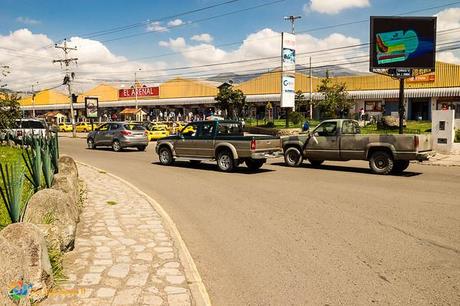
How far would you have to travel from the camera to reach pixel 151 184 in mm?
12766

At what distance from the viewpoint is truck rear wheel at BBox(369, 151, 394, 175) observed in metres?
14.5

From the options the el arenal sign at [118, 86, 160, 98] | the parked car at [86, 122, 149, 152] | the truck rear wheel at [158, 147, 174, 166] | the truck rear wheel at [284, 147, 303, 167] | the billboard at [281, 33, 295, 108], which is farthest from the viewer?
the el arenal sign at [118, 86, 160, 98]

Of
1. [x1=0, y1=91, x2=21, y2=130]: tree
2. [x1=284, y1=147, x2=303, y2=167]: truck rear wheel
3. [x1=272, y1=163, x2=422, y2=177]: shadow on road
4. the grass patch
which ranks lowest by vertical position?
[x1=272, y1=163, x2=422, y2=177]: shadow on road

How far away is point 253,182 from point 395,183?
13.6 feet

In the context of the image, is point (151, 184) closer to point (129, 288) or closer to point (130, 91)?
point (129, 288)

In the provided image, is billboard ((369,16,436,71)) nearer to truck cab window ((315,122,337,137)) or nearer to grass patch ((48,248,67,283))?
truck cab window ((315,122,337,137))

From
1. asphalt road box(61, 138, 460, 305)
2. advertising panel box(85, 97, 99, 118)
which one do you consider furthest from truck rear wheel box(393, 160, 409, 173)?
advertising panel box(85, 97, 99, 118)

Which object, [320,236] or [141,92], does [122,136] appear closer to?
[320,236]

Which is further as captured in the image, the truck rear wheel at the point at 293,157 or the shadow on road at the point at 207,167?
the truck rear wheel at the point at 293,157

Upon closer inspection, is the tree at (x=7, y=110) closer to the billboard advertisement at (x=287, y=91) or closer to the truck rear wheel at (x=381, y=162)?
the truck rear wheel at (x=381, y=162)

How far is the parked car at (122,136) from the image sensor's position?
2478cm

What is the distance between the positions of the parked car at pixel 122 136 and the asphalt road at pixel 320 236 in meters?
11.9

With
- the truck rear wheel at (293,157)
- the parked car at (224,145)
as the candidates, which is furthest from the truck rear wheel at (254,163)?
the truck rear wheel at (293,157)

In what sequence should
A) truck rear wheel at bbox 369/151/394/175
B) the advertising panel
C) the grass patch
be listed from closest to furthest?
the grass patch, truck rear wheel at bbox 369/151/394/175, the advertising panel
